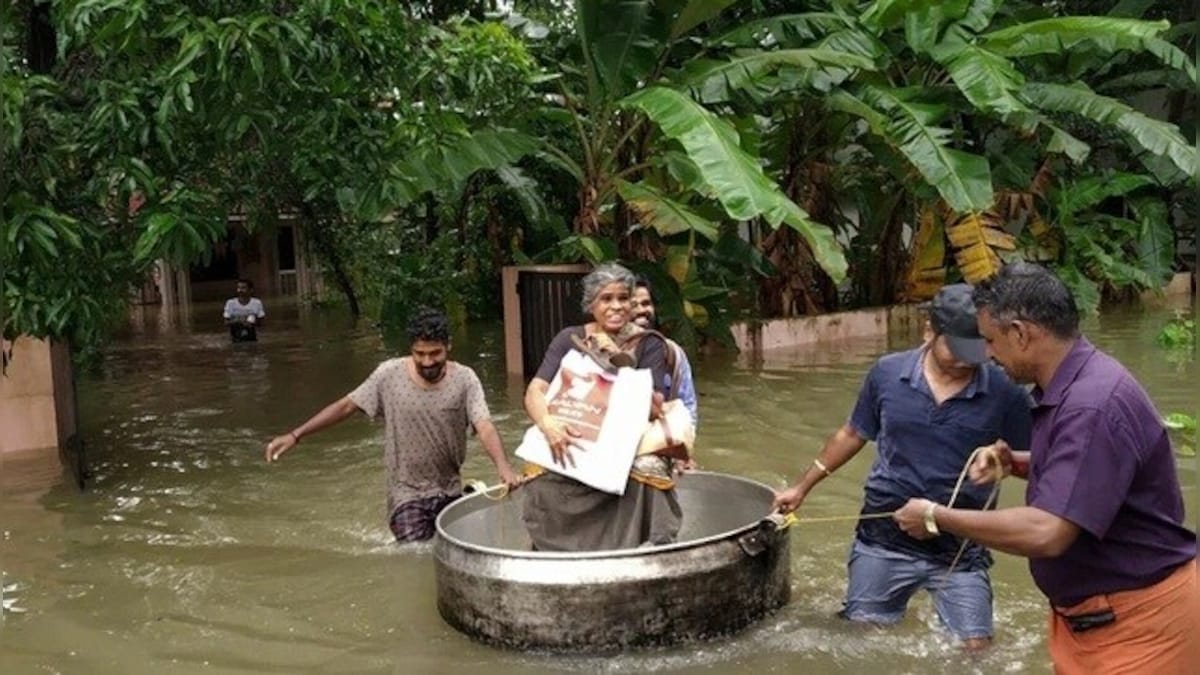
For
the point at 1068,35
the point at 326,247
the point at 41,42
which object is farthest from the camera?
the point at 326,247

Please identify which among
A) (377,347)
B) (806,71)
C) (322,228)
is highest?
(806,71)

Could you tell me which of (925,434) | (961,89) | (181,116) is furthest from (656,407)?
(961,89)

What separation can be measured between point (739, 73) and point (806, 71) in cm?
127

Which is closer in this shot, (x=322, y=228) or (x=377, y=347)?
(x=377, y=347)

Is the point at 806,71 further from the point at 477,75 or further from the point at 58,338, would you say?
the point at 58,338

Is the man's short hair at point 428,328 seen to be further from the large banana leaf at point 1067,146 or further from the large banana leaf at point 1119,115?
the large banana leaf at point 1067,146

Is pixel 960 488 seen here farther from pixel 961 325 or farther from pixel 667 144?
pixel 667 144

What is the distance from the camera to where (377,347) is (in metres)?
16.7

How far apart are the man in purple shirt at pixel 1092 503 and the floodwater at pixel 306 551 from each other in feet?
5.62

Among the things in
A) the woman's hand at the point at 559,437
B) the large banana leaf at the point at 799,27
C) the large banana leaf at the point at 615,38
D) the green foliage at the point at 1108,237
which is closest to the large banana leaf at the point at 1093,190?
the green foliage at the point at 1108,237

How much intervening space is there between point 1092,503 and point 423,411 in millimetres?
3859

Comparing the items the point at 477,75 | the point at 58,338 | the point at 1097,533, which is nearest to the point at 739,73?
the point at 477,75

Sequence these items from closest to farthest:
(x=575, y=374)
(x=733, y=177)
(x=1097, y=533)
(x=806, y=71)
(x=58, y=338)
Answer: (x=1097, y=533) < (x=575, y=374) < (x=58, y=338) < (x=733, y=177) < (x=806, y=71)

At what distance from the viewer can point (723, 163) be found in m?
9.00
